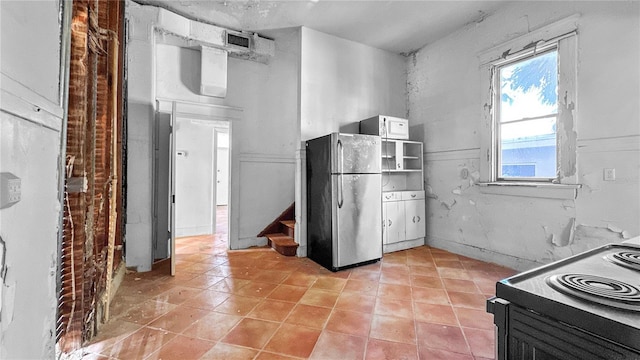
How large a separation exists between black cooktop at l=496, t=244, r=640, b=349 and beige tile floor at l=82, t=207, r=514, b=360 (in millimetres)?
1163

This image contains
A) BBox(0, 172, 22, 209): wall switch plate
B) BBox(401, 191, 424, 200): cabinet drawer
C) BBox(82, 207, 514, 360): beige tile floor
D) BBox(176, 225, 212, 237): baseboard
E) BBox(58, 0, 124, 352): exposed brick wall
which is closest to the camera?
BBox(0, 172, 22, 209): wall switch plate

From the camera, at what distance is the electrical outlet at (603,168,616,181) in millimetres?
2504

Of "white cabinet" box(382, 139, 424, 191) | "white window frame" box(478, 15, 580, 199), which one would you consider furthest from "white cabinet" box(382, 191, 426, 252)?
"white window frame" box(478, 15, 580, 199)

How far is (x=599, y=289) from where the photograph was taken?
667 mm

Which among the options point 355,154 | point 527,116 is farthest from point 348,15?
point 527,116

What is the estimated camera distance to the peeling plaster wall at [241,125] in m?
3.24

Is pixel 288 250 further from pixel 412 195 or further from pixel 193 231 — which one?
pixel 193 231

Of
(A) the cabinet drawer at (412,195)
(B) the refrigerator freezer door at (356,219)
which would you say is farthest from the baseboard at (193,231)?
(A) the cabinet drawer at (412,195)

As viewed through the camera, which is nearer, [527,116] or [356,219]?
[527,116]

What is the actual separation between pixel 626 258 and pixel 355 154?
2563mm

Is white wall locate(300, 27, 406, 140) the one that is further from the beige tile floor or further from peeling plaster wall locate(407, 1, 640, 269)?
the beige tile floor

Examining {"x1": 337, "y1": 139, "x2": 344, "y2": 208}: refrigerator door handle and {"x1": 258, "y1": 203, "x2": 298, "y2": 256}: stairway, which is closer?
{"x1": 337, "y1": 139, "x2": 344, "y2": 208}: refrigerator door handle

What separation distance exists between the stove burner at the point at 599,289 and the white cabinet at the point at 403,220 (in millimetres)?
3069

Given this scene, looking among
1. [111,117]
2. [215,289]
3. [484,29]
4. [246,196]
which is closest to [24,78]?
[111,117]
